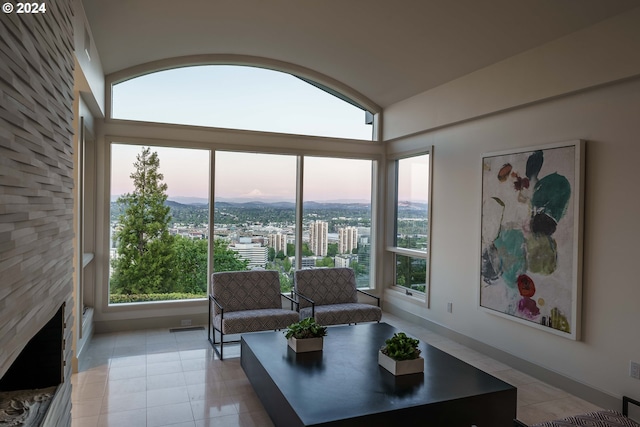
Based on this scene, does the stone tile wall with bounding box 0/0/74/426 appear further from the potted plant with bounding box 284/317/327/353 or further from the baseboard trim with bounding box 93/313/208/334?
the baseboard trim with bounding box 93/313/208/334

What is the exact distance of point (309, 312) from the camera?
16.8 feet

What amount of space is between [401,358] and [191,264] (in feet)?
11.5

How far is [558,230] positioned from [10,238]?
4023 mm

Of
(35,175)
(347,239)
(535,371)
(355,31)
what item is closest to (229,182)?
(347,239)

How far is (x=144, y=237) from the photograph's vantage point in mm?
5625

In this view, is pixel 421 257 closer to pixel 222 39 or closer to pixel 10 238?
pixel 222 39

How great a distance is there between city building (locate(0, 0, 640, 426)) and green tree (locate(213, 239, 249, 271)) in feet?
1.80

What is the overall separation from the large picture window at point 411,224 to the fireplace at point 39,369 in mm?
4415

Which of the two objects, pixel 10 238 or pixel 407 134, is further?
pixel 407 134

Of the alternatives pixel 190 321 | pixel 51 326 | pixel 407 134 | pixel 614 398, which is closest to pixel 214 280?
pixel 190 321

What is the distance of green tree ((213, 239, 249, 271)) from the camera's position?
5.98 m

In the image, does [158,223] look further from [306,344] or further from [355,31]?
[355,31]

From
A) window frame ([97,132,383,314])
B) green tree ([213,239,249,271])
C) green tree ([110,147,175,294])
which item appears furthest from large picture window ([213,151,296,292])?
green tree ([110,147,175,294])
